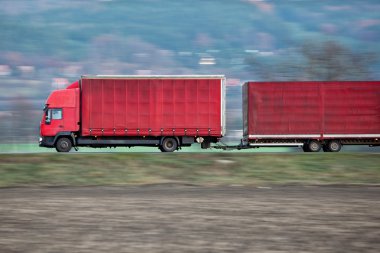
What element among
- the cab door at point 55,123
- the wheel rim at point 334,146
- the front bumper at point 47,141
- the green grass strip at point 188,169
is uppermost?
the cab door at point 55,123

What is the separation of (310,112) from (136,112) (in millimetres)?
7916

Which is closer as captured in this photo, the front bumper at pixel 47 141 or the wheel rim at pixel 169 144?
the wheel rim at pixel 169 144

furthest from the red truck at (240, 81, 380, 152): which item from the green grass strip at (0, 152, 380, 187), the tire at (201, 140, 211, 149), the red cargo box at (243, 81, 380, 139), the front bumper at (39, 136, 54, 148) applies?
the front bumper at (39, 136, 54, 148)

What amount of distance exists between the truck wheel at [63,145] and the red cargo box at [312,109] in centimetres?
830

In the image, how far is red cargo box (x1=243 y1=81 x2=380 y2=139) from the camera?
3106cm

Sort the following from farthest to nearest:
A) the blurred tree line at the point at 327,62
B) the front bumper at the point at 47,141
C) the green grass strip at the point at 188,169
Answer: the blurred tree line at the point at 327,62 < the front bumper at the point at 47,141 < the green grass strip at the point at 188,169

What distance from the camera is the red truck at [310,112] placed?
31.1m

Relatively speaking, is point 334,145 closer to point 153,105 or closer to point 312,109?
point 312,109

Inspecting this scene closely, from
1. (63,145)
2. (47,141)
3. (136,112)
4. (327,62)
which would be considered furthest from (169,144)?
(327,62)

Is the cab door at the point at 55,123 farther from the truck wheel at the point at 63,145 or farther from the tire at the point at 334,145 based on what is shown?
the tire at the point at 334,145

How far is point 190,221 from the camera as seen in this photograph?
42.1 feet

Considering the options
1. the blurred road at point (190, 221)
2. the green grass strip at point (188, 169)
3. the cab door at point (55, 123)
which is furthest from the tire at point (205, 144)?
the blurred road at point (190, 221)

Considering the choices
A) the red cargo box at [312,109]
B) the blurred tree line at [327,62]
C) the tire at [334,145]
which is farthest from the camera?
the blurred tree line at [327,62]

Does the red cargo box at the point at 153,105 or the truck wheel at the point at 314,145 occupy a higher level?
the red cargo box at the point at 153,105
